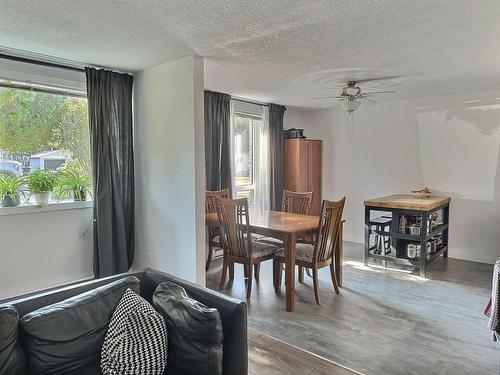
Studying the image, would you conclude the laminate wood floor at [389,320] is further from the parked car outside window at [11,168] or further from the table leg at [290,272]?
the parked car outside window at [11,168]

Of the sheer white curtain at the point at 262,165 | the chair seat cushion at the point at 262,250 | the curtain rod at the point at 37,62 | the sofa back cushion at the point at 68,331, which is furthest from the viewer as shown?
the sheer white curtain at the point at 262,165

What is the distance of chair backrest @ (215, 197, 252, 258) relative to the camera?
3439mm

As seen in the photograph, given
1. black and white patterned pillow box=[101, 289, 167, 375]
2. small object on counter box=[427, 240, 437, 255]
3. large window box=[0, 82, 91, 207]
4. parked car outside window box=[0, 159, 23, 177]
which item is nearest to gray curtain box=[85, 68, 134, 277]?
large window box=[0, 82, 91, 207]

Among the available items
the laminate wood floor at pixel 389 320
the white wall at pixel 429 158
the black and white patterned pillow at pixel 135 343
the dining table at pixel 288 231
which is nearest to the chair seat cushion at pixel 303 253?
the dining table at pixel 288 231

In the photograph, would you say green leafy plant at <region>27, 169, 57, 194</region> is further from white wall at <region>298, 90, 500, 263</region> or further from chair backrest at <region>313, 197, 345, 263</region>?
white wall at <region>298, 90, 500, 263</region>

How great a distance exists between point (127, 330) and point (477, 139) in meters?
5.10

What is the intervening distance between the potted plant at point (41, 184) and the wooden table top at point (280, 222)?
1.63m

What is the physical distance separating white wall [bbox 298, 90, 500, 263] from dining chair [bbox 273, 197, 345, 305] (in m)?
2.55

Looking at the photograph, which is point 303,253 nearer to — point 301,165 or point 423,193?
point 423,193

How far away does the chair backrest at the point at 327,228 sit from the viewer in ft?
11.0

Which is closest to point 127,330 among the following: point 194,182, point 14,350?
point 14,350

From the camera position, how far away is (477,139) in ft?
16.2

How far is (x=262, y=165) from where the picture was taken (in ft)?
19.2

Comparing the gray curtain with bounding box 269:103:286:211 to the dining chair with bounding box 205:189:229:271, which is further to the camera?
the gray curtain with bounding box 269:103:286:211
